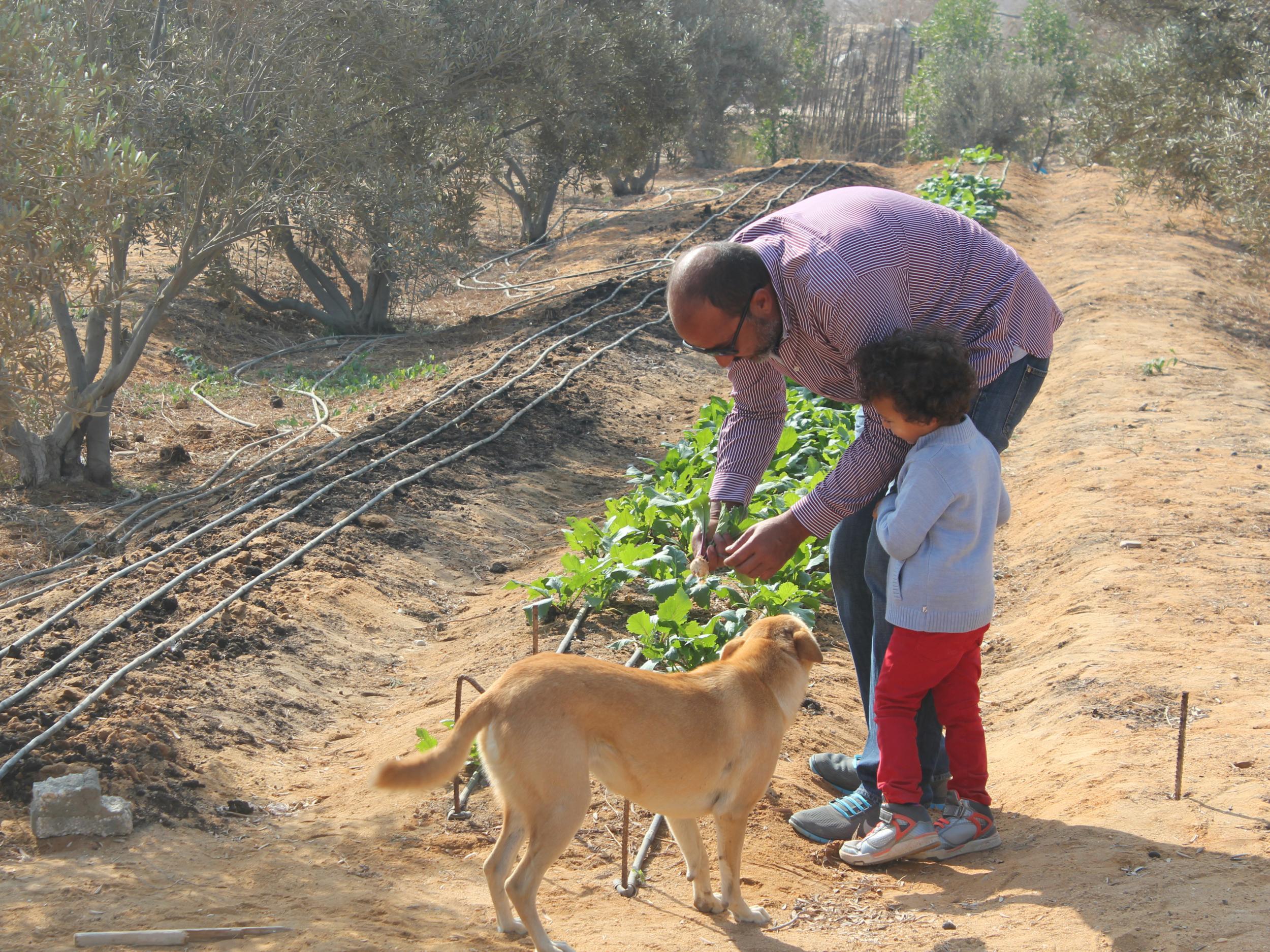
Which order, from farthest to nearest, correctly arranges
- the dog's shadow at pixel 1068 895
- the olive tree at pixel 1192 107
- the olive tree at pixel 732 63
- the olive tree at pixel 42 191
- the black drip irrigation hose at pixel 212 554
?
the olive tree at pixel 732 63, the olive tree at pixel 1192 107, the olive tree at pixel 42 191, the black drip irrigation hose at pixel 212 554, the dog's shadow at pixel 1068 895

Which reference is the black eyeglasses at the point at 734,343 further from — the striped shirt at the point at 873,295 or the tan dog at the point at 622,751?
the tan dog at the point at 622,751

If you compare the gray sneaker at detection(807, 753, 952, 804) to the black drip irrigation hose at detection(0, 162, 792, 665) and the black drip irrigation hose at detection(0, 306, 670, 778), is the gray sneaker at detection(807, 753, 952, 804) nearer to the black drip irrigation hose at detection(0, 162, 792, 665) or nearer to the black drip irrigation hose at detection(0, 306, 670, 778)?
the black drip irrigation hose at detection(0, 306, 670, 778)

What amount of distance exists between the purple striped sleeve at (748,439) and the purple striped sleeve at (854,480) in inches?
18.0

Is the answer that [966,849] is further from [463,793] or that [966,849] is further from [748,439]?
[463,793]

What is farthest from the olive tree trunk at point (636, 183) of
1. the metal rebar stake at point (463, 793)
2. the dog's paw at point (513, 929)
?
the dog's paw at point (513, 929)

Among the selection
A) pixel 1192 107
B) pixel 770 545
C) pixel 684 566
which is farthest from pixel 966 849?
pixel 1192 107

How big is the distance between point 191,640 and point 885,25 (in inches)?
2584

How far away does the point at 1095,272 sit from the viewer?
15594mm

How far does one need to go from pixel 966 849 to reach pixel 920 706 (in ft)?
1.56

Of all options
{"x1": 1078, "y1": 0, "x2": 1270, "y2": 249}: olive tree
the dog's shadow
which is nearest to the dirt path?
the dog's shadow

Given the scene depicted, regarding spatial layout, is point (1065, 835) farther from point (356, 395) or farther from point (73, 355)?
point (356, 395)

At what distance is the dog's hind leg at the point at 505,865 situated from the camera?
2.91 m

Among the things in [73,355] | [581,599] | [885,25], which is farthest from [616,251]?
[885,25]

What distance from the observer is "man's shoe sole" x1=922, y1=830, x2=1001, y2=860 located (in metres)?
3.49
